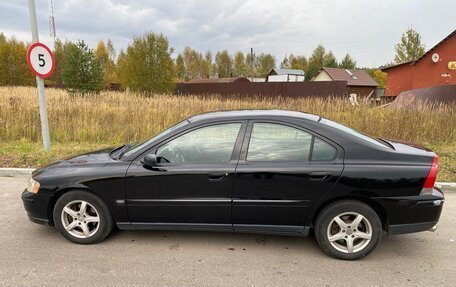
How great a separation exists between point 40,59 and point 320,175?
627 cm

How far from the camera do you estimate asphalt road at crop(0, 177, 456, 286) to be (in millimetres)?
2730

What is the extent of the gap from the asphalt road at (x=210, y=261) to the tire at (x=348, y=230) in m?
0.11

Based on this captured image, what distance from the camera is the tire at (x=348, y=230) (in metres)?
2.97

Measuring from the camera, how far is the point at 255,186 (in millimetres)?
3061

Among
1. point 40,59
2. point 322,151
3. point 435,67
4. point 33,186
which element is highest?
point 435,67

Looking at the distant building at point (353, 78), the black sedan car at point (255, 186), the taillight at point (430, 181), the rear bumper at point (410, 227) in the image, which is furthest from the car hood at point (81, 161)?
the distant building at point (353, 78)

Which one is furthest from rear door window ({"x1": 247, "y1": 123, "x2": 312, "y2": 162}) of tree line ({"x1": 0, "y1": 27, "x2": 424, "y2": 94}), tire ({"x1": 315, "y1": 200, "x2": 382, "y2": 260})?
tree line ({"x1": 0, "y1": 27, "x2": 424, "y2": 94})

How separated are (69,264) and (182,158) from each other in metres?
1.46

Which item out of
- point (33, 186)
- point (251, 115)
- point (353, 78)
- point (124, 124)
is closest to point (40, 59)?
point (124, 124)

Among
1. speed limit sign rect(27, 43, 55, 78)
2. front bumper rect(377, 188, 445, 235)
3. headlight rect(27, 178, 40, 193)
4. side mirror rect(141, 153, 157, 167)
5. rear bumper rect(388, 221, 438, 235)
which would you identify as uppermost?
speed limit sign rect(27, 43, 55, 78)

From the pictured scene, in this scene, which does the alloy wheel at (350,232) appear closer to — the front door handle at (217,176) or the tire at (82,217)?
the front door handle at (217,176)

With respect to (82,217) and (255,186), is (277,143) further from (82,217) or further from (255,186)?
(82,217)

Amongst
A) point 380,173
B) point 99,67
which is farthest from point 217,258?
point 99,67

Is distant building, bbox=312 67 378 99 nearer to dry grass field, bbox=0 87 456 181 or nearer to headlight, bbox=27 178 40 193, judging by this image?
dry grass field, bbox=0 87 456 181
